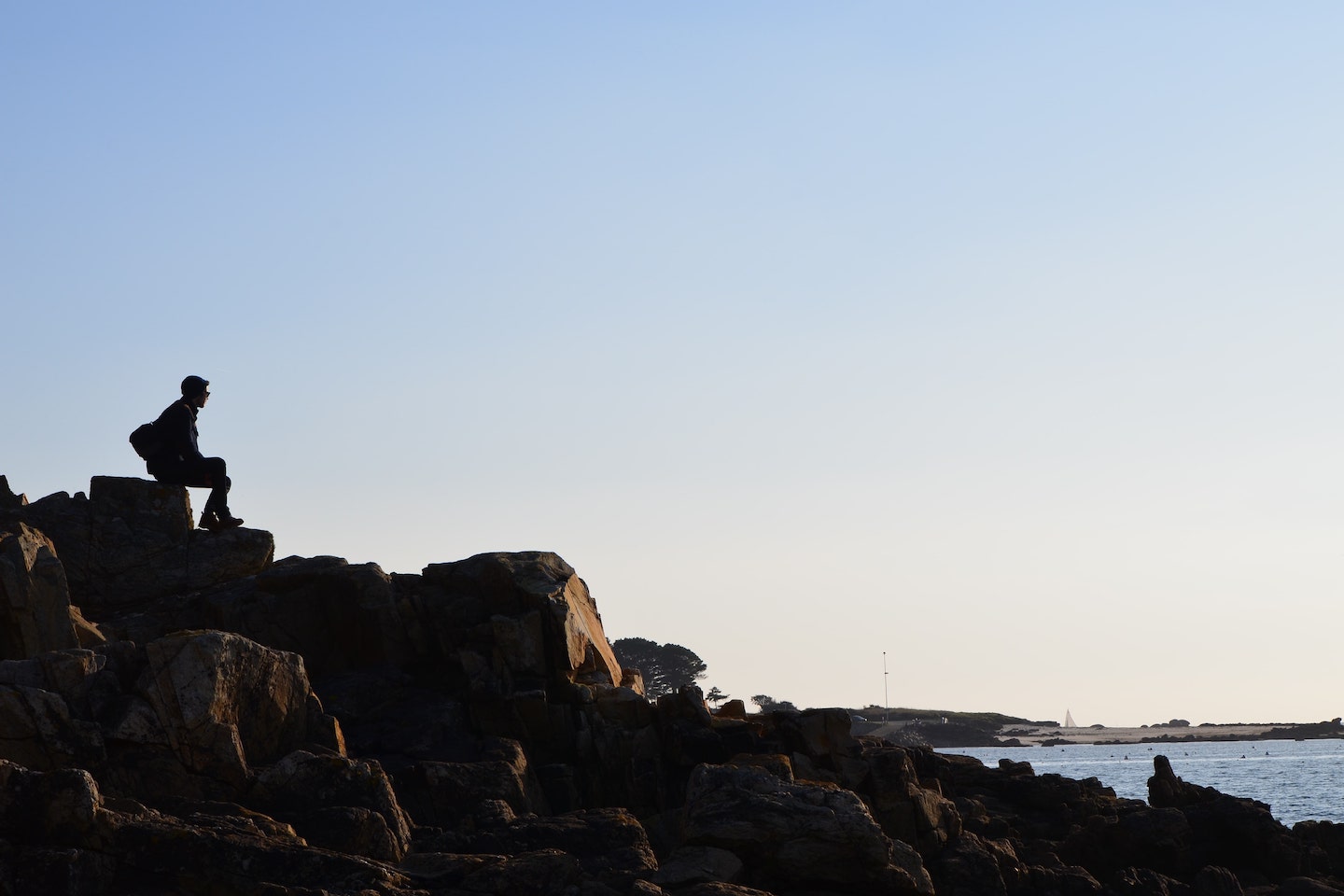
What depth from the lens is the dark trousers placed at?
34.4m

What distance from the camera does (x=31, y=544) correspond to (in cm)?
2886

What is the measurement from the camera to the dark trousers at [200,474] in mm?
34375

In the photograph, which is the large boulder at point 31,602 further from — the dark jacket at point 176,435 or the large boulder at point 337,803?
the large boulder at point 337,803

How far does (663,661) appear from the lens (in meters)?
157

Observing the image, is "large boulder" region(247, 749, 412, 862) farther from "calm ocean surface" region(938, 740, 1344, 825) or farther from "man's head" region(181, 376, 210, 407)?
"calm ocean surface" region(938, 740, 1344, 825)

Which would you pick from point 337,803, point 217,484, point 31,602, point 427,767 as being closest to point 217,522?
point 217,484

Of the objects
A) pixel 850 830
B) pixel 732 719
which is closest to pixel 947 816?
pixel 732 719

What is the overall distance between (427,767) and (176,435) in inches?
486

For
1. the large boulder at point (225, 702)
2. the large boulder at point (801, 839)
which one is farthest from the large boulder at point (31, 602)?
the large boulder at point (801, 839)

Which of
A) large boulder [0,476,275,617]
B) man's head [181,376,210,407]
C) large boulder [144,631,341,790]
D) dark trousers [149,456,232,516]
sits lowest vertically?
large boulder [144,631,341,790]

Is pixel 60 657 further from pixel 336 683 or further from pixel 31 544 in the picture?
pixel 336 683

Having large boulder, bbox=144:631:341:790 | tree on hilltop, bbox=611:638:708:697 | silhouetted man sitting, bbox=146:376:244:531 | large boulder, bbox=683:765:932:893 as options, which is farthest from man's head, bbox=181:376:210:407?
tree on hilltop, bbox=611:638:708:697

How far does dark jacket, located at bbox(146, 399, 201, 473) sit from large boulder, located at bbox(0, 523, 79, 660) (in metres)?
5.62

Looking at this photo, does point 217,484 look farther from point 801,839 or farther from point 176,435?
point 801,839
